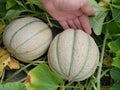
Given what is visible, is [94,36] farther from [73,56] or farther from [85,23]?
[73,56]

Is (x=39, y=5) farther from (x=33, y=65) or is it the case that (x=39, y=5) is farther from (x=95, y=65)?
(x=95, y=65)

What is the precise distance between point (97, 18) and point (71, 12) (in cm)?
12

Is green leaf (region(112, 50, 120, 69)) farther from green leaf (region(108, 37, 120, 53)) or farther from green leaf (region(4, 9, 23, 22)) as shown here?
green leaf (region(4, 9, 23, 22))

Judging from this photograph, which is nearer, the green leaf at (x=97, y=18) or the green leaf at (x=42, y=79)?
the green leaf at (x=42, y=79)

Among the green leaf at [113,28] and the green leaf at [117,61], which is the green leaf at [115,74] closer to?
the green leaf at [117,61]

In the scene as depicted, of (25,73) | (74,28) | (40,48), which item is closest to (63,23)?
(74,28)

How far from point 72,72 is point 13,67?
28cm

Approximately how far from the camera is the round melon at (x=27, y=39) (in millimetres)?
1646

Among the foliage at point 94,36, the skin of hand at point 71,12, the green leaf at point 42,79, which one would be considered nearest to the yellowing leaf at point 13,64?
the foliage at point 94,36

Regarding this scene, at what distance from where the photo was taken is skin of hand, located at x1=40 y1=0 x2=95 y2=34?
1.60 meters

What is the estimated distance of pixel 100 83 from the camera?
68.4 inches

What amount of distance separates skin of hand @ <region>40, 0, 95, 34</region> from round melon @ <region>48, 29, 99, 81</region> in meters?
0.09

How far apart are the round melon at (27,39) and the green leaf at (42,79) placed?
0.13 metres

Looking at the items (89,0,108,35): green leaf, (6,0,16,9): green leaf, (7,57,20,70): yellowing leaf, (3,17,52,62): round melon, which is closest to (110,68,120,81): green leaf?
(89,0,108,35): green leaf
